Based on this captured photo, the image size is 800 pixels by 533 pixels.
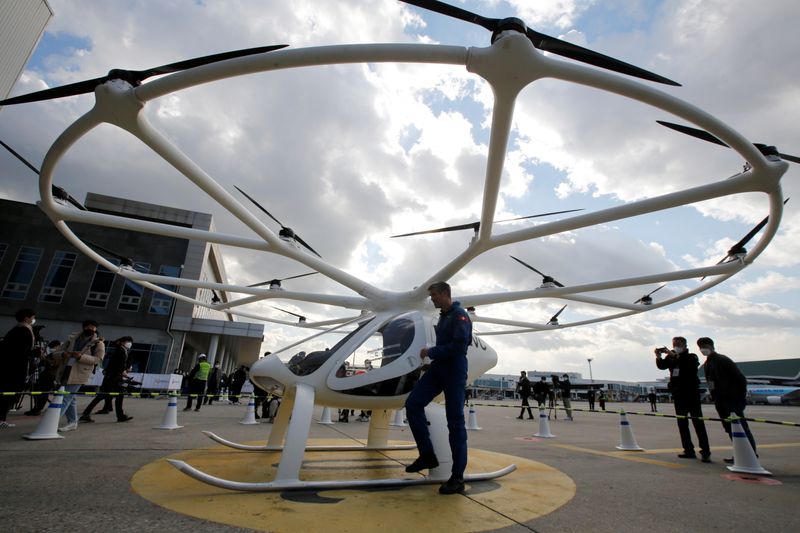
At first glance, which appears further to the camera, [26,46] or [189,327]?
[189,327]

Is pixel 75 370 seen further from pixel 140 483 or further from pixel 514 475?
pixel 514 475

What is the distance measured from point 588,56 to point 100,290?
39.4m

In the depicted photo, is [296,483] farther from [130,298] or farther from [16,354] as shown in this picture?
[130,298]

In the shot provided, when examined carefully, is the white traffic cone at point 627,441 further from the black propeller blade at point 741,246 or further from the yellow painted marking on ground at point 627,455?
the black propeller blade at point 741,246

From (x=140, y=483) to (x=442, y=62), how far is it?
17.5 feet

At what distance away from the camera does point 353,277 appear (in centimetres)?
780

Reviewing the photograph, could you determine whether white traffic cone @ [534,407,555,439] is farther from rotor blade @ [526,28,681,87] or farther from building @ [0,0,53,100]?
building @ [0,0,53,100]

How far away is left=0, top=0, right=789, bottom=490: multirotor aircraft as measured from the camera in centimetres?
357

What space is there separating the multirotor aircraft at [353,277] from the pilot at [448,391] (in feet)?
1.28

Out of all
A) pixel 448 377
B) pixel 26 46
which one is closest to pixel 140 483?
pixel 448 377

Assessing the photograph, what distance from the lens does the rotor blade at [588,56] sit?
146 inches

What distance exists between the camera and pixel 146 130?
4.66 metres

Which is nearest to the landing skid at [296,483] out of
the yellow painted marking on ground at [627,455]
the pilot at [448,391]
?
the pilot at [448,391]

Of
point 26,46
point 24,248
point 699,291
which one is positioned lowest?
point 699,291
